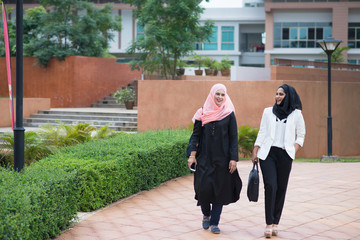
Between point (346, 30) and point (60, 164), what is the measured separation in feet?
112

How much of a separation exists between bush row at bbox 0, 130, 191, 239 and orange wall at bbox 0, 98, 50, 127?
9686 mm

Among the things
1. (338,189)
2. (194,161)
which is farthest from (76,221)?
(338,189)

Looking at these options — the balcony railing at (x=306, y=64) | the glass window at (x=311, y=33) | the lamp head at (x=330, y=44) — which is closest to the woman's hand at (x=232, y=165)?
the lamp head at (x=330, y=44)

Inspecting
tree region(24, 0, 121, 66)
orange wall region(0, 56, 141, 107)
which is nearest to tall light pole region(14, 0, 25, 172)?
orange wall region(0, 56, 141, 107)

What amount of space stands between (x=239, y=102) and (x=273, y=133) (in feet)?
29.6

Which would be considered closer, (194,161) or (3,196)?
(3,196)

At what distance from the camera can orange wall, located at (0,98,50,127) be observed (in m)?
18.4

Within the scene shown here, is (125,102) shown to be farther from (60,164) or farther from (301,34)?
(301,34)

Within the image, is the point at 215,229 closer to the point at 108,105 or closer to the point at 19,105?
the point at 19,105

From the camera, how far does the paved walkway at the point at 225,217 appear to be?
19.3ft

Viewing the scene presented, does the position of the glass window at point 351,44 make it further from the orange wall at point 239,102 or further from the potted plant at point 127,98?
the orange wall at point 239,102

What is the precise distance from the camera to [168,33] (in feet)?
64.3

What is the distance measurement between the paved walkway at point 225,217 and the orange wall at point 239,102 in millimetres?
5608

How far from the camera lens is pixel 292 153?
574 centimetres
